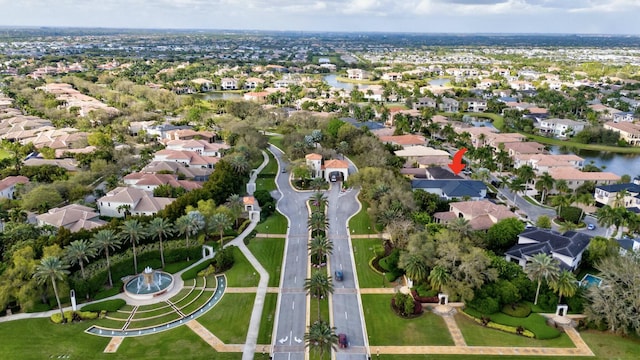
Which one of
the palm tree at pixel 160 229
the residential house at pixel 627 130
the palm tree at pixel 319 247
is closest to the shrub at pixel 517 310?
the palm tree at pixel 319 247

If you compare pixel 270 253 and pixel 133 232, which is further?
pixel 270 253

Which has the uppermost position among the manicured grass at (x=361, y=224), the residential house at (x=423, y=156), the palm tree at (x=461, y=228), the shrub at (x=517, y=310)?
the palm tree at (x=461, y=228)

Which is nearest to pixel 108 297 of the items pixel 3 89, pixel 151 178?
pixel 151 178

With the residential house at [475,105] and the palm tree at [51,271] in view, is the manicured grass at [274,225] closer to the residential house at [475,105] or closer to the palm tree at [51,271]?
the palm tree at [51,271]

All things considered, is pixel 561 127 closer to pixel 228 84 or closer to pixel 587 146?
pixel 587 146

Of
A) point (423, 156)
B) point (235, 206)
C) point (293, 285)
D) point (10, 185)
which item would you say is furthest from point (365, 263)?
Result: point (10, 185)

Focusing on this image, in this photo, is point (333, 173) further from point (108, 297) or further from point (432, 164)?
point (108, 297)
